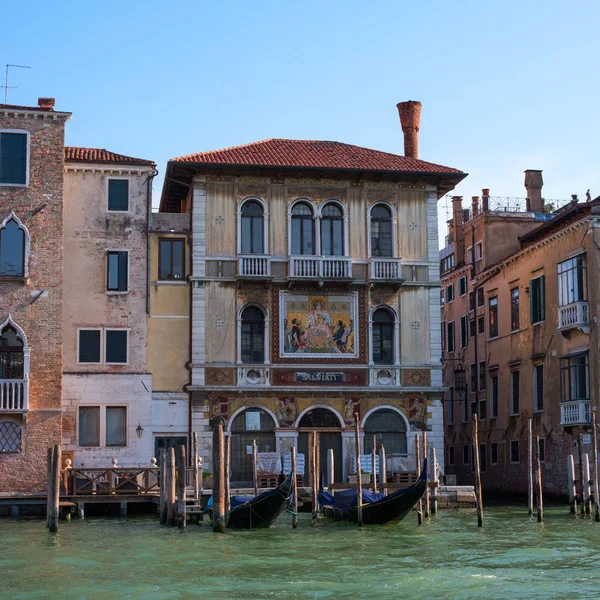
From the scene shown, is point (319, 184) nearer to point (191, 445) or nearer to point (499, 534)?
point (191, 445)

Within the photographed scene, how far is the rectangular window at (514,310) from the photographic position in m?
32.2

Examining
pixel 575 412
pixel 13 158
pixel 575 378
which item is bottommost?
pixel 575 412

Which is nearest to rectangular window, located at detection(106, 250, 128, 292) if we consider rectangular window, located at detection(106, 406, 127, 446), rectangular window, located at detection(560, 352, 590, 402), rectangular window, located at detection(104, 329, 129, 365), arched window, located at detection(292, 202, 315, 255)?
rectangular window, located at detection(104, 329, 129, 365)

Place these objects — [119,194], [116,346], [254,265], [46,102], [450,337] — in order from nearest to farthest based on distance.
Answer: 1. [116,346]
2. [46,102]
3. [254,265]
4. [119,194]
5. [450,337]

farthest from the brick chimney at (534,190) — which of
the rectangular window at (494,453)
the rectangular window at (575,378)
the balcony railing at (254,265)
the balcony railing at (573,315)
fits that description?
the balcony railing at (254,265)

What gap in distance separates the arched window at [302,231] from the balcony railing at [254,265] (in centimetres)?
92

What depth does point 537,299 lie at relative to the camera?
30.7m

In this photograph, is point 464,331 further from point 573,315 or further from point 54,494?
point 54,494

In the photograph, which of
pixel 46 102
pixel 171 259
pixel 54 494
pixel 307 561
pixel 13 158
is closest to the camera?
pixel 307 561

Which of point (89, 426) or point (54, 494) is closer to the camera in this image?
point (54, 494)

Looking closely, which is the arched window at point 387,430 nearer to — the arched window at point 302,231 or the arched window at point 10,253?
the arched window at point 302,231

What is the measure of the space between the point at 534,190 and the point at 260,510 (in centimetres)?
1997

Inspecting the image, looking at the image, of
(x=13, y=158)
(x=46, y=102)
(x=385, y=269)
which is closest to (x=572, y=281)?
(x=385, y=269)

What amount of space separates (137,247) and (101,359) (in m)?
2.76
